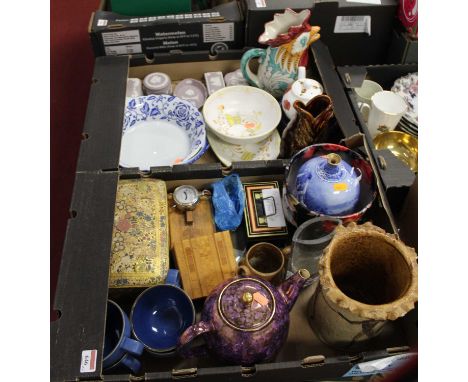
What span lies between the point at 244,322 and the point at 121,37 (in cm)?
90

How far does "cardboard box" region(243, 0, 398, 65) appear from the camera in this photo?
4.01ft

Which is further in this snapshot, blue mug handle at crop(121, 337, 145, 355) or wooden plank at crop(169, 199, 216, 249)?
wooden plank at crop(169, 199, 216, 249)

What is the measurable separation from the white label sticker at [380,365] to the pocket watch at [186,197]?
1.61 feet

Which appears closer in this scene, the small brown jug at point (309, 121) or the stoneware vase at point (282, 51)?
the small brown jug at point (309, 121)

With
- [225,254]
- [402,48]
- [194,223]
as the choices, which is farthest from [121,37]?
[402,48]

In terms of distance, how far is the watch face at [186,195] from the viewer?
1.01 m

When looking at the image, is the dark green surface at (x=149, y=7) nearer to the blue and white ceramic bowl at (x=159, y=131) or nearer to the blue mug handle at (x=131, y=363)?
the blue and white ceramic bowl at (x=159, y=131)

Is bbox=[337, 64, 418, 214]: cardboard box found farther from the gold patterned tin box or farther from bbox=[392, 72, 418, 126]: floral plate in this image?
the gold patterned tin box

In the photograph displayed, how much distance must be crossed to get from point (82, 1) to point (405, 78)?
1.68m

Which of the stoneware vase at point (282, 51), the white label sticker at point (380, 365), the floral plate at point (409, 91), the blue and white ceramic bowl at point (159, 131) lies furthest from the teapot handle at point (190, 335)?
the floral plate at point (409, 91)

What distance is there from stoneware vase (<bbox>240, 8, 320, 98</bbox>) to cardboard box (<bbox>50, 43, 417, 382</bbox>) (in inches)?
3.8

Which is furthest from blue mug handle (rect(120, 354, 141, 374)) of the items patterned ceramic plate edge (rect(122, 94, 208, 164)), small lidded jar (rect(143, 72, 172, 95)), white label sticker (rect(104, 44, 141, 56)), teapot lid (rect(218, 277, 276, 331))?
white label sticker (rect(104, 44, 141, 56))

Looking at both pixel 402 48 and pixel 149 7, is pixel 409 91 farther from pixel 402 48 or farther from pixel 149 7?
pixel 149 7

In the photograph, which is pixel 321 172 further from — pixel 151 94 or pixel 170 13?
pixel 170 13
